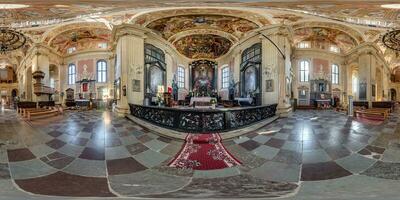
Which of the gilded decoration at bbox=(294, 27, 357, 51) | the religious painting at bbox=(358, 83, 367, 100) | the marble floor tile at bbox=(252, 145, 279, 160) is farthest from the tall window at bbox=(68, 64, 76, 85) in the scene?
the religious painting at bbox=(358, 83, 367, 100)

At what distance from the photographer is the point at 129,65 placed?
18.4ft

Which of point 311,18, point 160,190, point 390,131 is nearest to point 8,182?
point 160,190

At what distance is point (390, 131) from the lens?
10.5ft

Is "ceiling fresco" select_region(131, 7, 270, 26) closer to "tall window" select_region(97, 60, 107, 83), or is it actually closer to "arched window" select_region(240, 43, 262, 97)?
"arched window" select_region(240, 43, 262, 97)

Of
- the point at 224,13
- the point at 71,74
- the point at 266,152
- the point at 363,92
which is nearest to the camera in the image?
the point at 266,152

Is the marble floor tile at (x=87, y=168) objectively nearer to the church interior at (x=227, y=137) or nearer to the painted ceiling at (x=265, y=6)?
the church interior at (x=227, y=137)

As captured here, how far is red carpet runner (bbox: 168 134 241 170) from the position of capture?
1978 mm

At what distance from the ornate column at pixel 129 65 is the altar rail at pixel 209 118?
213 centimetres

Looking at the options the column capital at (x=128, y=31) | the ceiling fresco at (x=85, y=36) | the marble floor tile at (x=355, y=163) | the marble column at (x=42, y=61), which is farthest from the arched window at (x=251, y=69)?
the marble column at (x=42, y=61)

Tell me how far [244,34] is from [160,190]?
→ 2476 mm

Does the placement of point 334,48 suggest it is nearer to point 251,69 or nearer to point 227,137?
point 251,69

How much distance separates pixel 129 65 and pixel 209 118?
13.1ft

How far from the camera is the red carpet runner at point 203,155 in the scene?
1.98m

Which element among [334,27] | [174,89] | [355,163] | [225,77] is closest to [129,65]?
[174,89]
